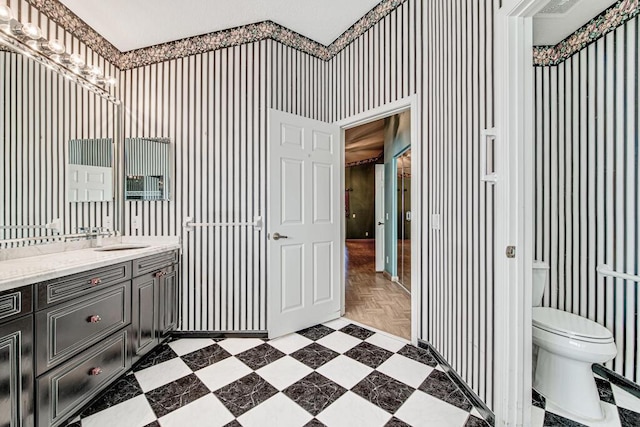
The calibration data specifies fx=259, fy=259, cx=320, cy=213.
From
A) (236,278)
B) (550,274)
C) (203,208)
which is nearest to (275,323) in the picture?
(236,278)

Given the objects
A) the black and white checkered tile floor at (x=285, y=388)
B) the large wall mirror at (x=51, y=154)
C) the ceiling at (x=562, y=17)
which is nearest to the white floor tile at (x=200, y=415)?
the black and white checkered tile floor at (x=285, y=388)

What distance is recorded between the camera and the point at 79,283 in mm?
1412

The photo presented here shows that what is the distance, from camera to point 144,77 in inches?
97.5

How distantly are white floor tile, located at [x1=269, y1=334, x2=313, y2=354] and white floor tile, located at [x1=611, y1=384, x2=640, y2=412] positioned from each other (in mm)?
1980

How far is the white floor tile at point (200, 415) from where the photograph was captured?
1.35 meters

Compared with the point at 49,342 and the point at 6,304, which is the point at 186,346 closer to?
the point at 49,342

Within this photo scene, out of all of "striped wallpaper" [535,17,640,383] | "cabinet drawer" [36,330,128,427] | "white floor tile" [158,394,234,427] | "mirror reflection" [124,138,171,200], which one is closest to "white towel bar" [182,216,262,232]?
"mirror reflection" [124,138,171,200]

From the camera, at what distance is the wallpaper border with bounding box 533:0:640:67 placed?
166 centimetres

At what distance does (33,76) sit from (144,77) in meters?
0.88

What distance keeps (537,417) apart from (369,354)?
101 centimetres

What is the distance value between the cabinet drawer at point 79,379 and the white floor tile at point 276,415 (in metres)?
0.87

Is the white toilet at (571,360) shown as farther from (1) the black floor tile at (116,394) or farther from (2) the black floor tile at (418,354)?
(1) the black floor tile at (116,394)

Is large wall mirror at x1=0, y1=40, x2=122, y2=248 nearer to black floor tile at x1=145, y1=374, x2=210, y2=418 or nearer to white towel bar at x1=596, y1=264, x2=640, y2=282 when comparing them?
black floor tile at x1=145, y1=374, x2=210, y2=418

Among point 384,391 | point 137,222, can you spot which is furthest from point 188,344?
point 384,391
